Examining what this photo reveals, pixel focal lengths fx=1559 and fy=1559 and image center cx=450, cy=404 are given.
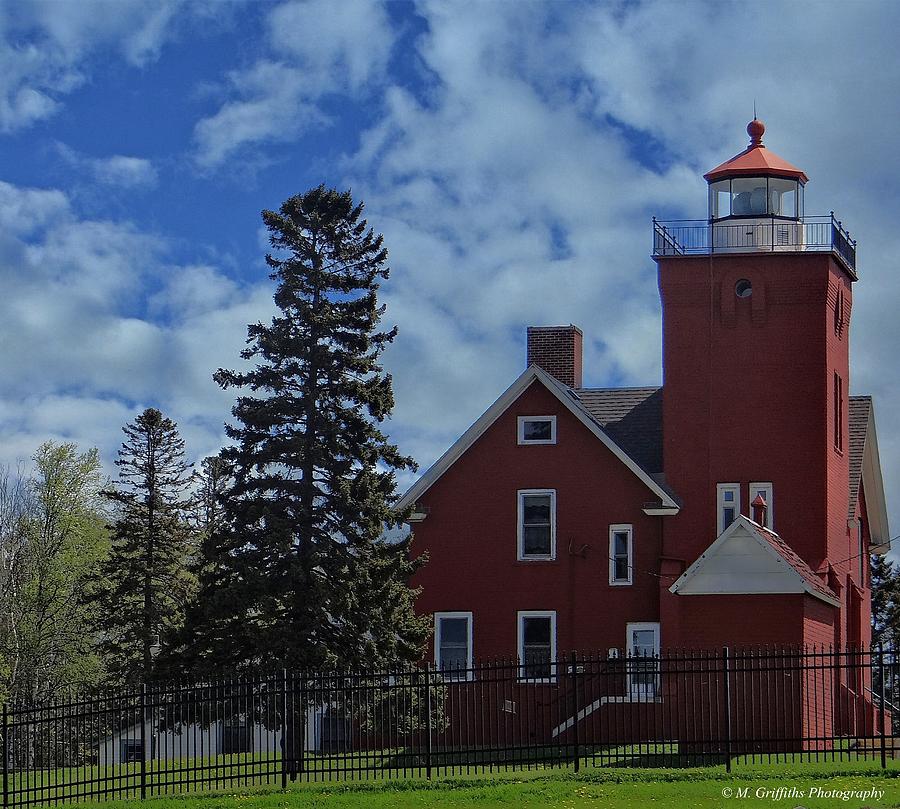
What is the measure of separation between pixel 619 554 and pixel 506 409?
15.0 ft

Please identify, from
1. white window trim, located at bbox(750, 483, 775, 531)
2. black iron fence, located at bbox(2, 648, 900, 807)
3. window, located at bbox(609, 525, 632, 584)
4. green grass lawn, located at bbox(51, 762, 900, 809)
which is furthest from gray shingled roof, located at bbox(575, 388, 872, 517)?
green grass lawn, located at bbox(51, 762, 900, 809)

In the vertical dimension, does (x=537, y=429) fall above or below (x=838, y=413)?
below

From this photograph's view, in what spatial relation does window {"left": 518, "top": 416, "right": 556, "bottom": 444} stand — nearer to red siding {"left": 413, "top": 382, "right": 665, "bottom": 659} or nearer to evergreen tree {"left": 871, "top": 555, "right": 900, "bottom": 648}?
red siding {"left": 413, "top": 382, "right": 665, "bottom": 659}

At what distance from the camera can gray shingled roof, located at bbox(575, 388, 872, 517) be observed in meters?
40.0

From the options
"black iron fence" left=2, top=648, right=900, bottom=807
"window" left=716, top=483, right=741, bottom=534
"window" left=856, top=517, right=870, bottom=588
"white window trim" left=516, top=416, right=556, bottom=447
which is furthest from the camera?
"window" left=856, top=517, right=870, bottom=588

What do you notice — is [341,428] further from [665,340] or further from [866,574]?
[866,574]

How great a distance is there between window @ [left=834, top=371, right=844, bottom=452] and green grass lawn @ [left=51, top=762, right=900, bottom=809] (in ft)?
52.0

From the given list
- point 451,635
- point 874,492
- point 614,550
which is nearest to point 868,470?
point 874,492

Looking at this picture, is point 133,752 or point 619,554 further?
point 619,554

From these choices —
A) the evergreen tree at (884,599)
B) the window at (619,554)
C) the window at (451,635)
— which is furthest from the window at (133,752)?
the evergreen tree at (884,599)

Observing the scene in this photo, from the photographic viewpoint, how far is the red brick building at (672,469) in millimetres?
37781

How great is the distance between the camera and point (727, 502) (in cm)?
3791

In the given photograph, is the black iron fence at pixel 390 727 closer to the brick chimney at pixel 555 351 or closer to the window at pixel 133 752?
the window at pixel 133 752

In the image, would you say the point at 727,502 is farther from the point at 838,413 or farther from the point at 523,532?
the point at 523,532
